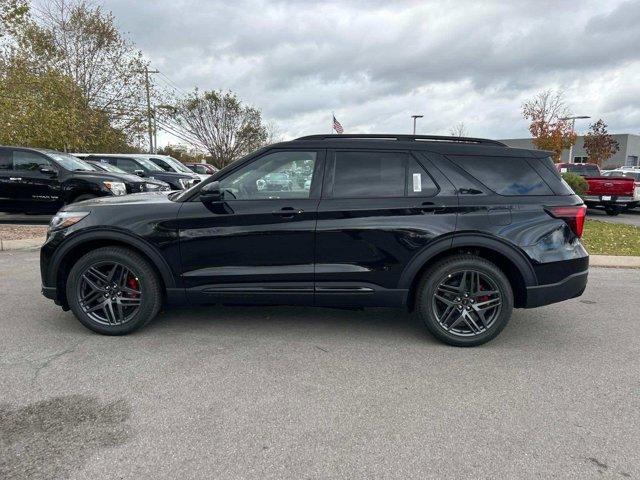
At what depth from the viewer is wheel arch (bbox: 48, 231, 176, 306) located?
381 cm

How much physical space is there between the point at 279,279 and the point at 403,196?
1.26 meters

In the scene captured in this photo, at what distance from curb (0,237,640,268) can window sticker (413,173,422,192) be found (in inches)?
193

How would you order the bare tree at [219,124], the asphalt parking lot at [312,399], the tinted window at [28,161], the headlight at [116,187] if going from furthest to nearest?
the bare tree at [219,124] → the tinted window at [28,161] → the headlight at [116,187] → the asphalt parking lot at [312,399]

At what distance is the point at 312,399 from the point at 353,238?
1.36 m

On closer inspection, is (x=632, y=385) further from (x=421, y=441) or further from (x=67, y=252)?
(x=67, y=252)

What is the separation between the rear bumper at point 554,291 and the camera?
12.4ft

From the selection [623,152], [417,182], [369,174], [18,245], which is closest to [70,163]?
[18,245]

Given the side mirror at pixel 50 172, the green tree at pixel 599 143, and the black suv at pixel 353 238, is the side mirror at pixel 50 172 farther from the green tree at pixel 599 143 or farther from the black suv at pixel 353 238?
the green tree at pixel 599 143

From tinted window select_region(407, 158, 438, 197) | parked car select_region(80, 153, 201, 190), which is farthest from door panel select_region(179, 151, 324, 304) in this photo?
parked car select_region(80, 153, 201, 190)

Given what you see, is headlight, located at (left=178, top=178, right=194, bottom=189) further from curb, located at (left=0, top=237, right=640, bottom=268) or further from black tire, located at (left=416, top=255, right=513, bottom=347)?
black tire, located at (left=416, top=255, right=513, bottom=347)

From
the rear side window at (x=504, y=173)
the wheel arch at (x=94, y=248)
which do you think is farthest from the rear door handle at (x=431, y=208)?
the wheel arch at (x=94, y=248)

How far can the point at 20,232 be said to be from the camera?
28.7 feet

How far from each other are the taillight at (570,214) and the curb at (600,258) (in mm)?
3981

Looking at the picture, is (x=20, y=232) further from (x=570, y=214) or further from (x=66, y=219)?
(x=570, y=214)
